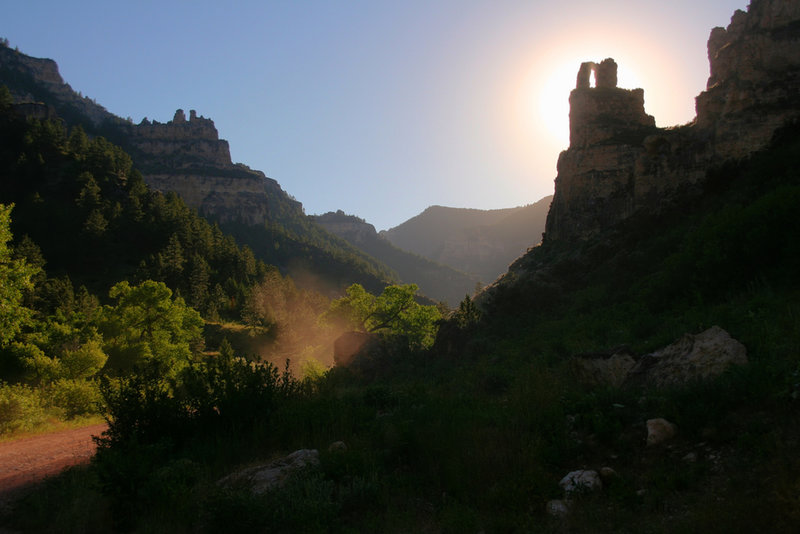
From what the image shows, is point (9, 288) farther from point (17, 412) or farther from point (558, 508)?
point (558, 508)

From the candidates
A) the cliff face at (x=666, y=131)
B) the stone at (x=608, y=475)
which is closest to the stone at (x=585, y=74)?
the cliff face at (x=666, y=131)

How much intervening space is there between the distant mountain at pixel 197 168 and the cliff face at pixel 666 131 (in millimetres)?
88768

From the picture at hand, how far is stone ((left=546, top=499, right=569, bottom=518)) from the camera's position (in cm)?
428

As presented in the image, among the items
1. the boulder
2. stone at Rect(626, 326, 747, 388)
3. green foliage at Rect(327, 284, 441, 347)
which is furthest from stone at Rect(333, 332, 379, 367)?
stone at Rect(626, 326, 747, 388)

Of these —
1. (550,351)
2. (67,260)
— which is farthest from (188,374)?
(67,260)

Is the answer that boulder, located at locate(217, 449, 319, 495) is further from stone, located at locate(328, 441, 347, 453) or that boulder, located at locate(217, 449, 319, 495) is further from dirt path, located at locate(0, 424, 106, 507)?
dirt path, located at locate(0, 424, 106, 507)

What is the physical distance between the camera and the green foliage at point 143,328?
21.8m

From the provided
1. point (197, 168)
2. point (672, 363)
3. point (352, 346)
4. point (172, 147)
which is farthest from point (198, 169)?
point (672, 363)

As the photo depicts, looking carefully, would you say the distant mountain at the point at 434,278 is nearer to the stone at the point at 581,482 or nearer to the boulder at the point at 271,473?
the boulder at the point at 271,473

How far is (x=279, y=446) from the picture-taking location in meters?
7.14

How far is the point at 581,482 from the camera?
181 inches

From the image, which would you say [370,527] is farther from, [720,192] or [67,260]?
[67,260]

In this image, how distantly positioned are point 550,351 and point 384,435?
28.5 feet

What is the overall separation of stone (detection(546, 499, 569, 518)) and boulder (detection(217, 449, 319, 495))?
3071mm
